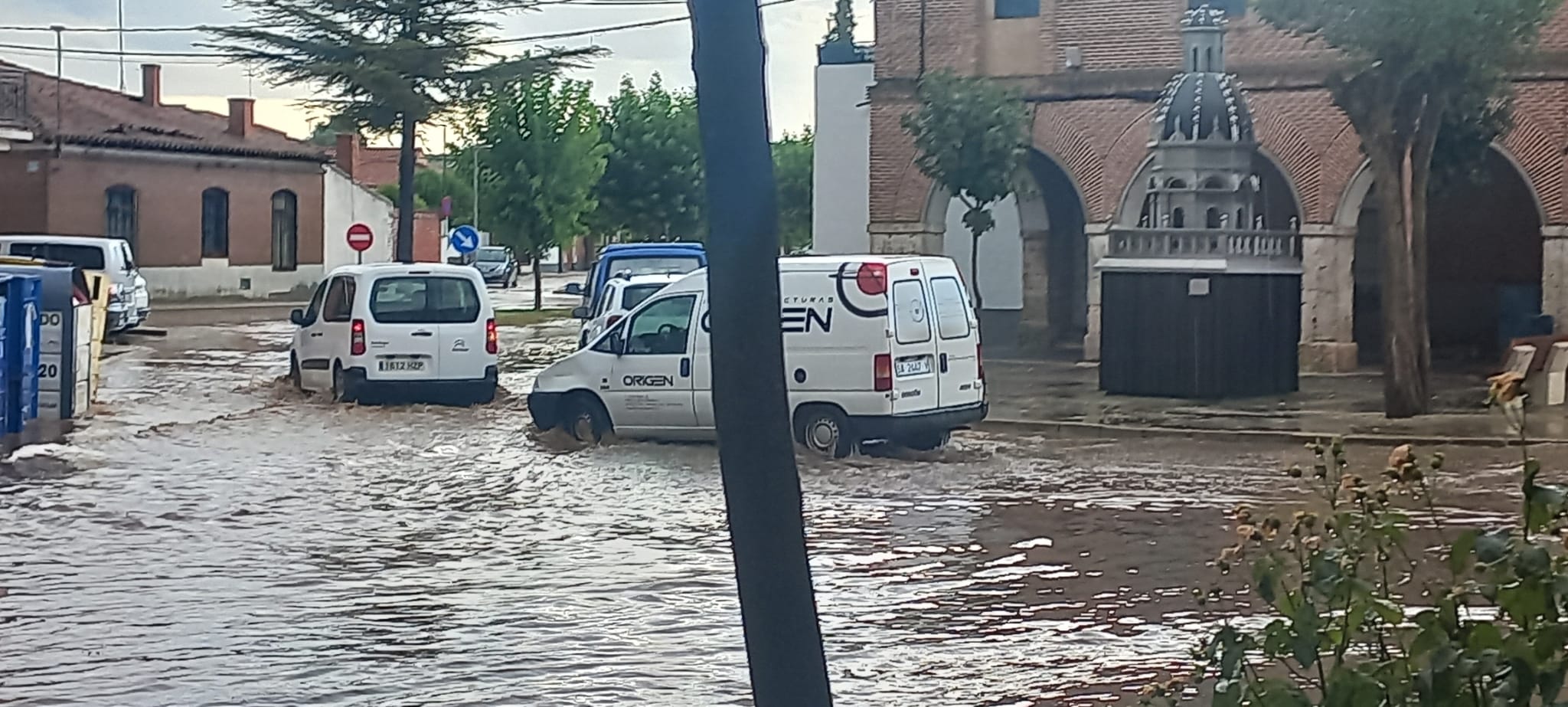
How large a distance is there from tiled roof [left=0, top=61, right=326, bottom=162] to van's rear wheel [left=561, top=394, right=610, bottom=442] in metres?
28.8

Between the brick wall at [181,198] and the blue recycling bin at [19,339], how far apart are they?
96.3 feet

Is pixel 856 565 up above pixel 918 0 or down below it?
below

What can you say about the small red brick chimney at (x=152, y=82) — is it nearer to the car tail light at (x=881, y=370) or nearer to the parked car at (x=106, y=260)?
the parked car at (x=106, y=260)

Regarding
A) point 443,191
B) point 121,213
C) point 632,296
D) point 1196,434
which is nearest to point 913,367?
point 1196,434

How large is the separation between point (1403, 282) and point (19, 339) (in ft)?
43.8

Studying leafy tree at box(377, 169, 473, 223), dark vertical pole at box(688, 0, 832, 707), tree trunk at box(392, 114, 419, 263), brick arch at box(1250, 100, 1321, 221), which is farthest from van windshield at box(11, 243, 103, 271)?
leafy tree at box(377, 169, 473, 223)

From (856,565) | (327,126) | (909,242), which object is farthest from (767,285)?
(327,126)

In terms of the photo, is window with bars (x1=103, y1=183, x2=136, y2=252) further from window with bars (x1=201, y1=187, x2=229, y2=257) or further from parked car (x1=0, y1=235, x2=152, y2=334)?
parked car (x1=0, y1=235, x2=152, y2=334)

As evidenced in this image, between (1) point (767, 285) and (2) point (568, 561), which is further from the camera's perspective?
(2) point (568, 561)

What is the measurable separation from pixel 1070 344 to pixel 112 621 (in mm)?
24992

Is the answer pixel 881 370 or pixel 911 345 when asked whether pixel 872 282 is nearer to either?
pixel 911 345

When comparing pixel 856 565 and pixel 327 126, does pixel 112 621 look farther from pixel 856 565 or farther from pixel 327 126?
pixel 327 126

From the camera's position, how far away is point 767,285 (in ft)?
13.8

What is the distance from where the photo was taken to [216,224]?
5331 centimetres
